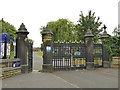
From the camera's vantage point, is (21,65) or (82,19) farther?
(82,19)

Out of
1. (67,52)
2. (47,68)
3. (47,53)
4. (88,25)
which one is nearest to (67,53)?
(67,52)

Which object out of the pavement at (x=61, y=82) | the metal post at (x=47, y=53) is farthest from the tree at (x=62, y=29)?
the pavement at (x=61, y=82)

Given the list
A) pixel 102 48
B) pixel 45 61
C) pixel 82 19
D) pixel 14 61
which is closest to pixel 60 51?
pixel 45 61

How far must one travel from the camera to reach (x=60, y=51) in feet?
33.8

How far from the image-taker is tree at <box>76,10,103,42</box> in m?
18.9

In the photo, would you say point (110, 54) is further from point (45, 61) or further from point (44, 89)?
point (44, 89)

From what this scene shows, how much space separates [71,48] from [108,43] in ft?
14.5

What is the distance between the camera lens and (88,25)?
18.9 m

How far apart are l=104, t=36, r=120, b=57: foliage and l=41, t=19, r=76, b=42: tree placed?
18340 millimetres

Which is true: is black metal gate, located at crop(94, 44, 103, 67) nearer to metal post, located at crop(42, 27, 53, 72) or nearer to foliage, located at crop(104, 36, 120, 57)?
foliage, located at crop(104, 36, 120, 57)

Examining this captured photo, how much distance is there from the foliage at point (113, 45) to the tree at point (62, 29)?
18340mm

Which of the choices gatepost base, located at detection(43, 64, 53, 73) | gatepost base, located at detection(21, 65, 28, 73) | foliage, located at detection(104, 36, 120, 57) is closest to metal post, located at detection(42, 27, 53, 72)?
gatepost base, located at detection(43, 64, 53, 73)

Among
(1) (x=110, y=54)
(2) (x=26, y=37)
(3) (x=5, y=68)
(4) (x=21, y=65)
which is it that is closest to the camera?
(3) (x=5, y=68)

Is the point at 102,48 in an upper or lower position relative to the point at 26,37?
lower
